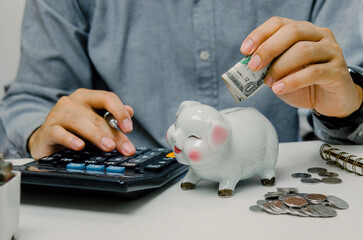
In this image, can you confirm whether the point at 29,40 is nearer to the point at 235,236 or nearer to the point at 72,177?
the point at 72,177

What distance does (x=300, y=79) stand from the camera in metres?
0.46

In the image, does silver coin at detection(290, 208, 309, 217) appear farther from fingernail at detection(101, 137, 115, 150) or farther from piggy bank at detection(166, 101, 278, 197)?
fingernail at detection(101, 137, 115, 150)

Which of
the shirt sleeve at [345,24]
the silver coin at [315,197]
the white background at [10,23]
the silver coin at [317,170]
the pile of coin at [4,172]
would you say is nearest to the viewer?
the pile of coin at [4,172]

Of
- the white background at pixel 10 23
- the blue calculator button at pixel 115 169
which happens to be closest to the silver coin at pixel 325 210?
the blue calculator button at pixel 115 169

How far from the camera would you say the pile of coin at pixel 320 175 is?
452 mm

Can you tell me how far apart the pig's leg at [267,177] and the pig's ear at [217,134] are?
0.30 feet

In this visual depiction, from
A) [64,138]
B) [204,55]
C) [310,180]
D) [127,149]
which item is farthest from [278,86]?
[204,55]

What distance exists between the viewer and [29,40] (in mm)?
910

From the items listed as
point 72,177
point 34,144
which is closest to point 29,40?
point 34,144

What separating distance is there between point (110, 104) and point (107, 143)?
0.09 metres

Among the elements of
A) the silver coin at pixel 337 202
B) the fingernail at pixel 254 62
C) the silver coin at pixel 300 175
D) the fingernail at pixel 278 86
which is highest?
the fingernail at pixel 254 62

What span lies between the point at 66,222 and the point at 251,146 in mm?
213

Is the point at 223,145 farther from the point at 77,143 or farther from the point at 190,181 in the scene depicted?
the point at 77,143

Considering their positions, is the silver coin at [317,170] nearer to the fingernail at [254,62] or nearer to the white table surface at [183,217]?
the white table surface at [183,217]
